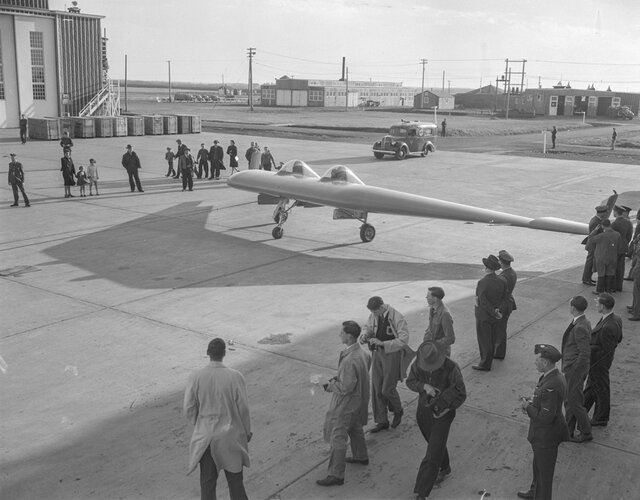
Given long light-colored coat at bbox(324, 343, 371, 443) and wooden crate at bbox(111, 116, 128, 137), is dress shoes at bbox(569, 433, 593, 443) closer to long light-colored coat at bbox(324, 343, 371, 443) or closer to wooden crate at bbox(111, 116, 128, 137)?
long light-colored coat at bbox(324, 343, 371, 443)

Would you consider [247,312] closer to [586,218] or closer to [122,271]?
[122,271]

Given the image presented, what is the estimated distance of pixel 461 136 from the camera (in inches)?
2201

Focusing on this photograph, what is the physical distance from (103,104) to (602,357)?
50542mm

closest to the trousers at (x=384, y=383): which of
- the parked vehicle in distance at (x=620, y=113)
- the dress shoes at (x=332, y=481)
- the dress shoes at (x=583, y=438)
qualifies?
the dress shoes at (x=332, y=481)

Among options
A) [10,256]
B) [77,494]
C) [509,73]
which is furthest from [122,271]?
[509,73]

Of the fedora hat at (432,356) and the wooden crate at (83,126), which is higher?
the wooden crate at (83,126)

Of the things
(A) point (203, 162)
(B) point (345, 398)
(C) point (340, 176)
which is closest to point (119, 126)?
(A) point (203, 162)

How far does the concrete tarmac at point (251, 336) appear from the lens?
6.36 m

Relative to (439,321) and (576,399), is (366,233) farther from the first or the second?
(576,399)

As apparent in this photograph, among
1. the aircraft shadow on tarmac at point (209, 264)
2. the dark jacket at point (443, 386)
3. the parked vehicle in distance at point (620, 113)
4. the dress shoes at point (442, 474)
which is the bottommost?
the dress shoes at point (442, 474)

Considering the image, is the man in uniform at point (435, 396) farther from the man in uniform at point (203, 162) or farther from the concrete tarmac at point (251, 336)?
the man in uniform at point (203, 162)

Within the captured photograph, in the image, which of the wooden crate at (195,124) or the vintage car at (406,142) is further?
the wooden crate at (195,124)

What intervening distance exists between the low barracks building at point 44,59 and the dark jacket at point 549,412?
48535 millimetres

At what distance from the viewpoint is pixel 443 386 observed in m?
5.75
